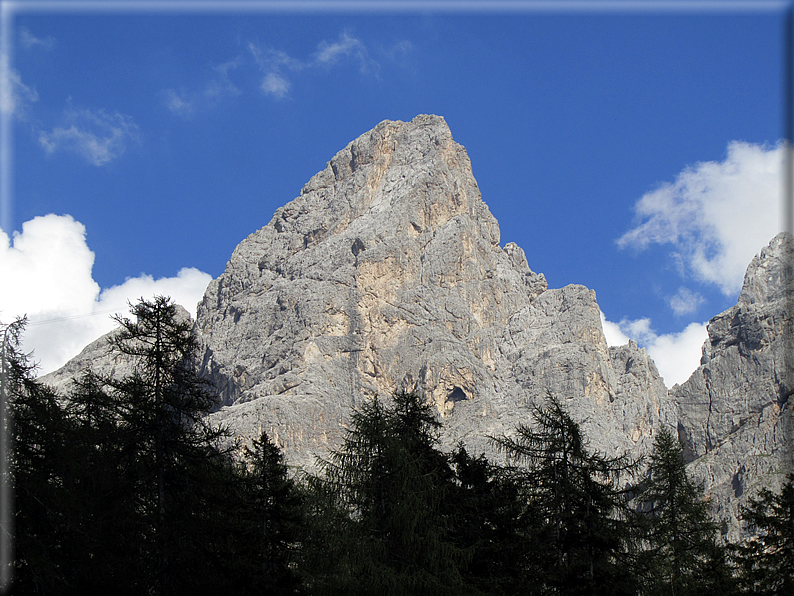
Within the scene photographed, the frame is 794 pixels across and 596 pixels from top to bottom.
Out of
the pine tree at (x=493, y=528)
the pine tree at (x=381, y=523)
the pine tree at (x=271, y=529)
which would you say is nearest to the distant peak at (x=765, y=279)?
the pine tree at (x=493, y=528)

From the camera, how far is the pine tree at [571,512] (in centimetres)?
2369

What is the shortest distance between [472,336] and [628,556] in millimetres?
172725

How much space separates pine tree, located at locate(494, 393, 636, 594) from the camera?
23.7 m

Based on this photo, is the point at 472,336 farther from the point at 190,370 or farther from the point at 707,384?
the point at 190,370

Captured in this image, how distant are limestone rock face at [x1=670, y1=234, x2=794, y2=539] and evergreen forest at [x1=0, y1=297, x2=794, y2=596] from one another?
13472cm

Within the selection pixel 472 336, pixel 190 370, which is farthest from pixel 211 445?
pixel 472 336

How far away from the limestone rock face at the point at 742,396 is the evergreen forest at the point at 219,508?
135 m

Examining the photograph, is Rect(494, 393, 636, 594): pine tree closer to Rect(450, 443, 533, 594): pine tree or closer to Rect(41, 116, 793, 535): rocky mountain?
Rect(450, 443, 533, 594): pine tree

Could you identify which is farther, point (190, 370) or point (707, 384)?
point (707, 384)

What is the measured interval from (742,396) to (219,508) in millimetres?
174090

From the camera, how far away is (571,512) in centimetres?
2500

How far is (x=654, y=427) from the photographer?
640ft

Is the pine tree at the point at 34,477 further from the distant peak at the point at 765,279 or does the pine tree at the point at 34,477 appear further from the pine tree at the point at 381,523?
the distant peak at the point at 765,279

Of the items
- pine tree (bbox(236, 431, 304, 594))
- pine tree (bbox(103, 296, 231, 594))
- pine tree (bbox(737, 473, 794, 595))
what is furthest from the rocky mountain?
pine tree (bbox(103, 296, 231, 594))
